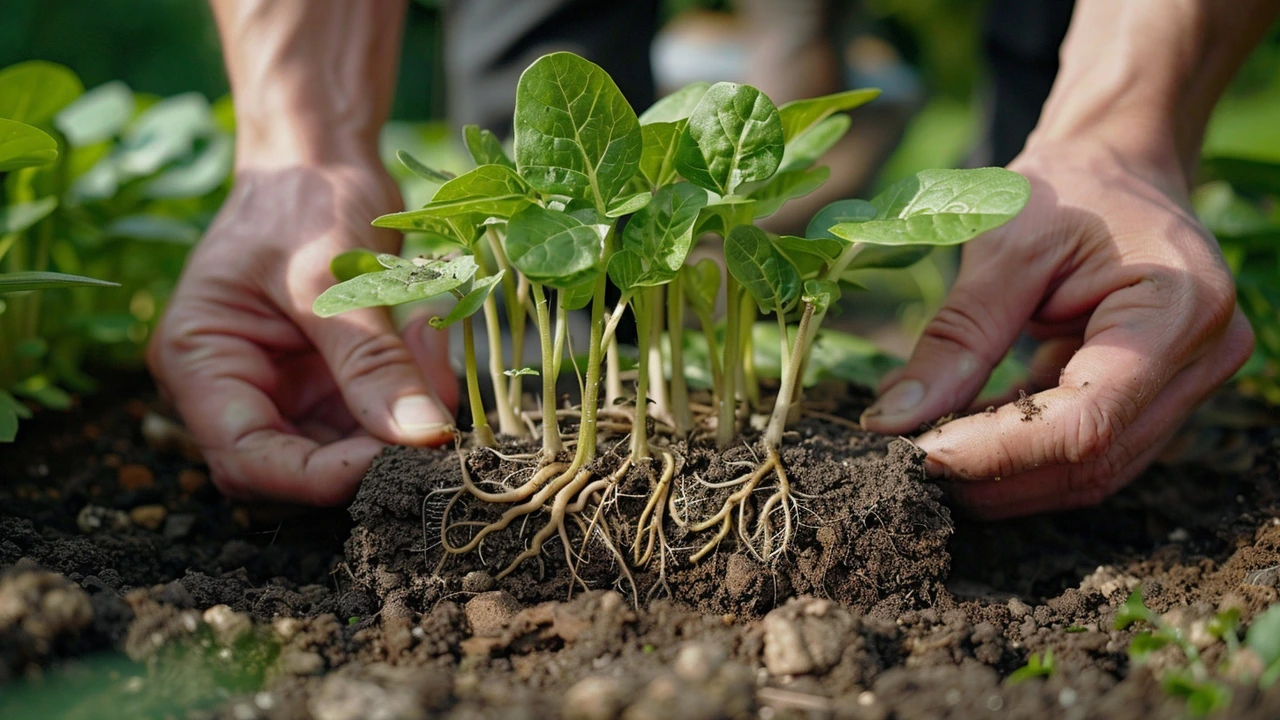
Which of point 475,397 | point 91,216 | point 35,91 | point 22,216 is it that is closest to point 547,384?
point 475,397

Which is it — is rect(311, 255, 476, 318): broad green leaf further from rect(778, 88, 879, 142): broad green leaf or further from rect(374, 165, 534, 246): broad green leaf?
rect(778, 88, 879, 142): broad green leaf

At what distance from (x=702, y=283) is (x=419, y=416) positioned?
0.46 m

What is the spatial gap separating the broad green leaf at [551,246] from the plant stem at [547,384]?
10cm

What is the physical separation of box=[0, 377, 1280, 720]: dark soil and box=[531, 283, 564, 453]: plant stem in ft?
0.23

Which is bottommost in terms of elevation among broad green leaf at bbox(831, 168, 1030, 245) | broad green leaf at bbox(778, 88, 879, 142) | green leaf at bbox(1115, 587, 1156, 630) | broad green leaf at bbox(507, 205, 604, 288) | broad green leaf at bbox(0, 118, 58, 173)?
green leaf at bbox(1115, 587, 1156, 630)

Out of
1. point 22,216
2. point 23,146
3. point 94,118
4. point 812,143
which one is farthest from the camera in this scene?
point 94,118

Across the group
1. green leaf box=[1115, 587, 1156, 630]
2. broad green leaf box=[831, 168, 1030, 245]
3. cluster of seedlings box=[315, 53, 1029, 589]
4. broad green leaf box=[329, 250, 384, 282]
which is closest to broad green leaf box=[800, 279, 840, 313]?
cluster of seedlings box=[315, 53, 1029, 589]

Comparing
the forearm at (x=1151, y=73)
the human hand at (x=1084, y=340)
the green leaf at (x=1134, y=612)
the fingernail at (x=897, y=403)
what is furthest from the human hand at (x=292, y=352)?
the forearm at (x=1151, y=73)

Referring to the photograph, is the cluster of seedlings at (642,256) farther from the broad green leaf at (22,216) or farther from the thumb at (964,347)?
the broad green leaf at (22,216)

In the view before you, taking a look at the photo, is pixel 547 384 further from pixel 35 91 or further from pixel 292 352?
pixel 35 91

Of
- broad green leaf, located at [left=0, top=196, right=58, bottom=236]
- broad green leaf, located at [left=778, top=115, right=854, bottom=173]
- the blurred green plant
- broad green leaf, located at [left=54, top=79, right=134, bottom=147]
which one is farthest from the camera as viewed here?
broad green leaf, located at [left=54, top=79, right=134, bottom=147]

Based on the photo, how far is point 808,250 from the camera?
1.17 m

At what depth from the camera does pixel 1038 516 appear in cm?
156

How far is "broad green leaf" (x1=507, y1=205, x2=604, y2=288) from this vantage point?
38.6 inches
